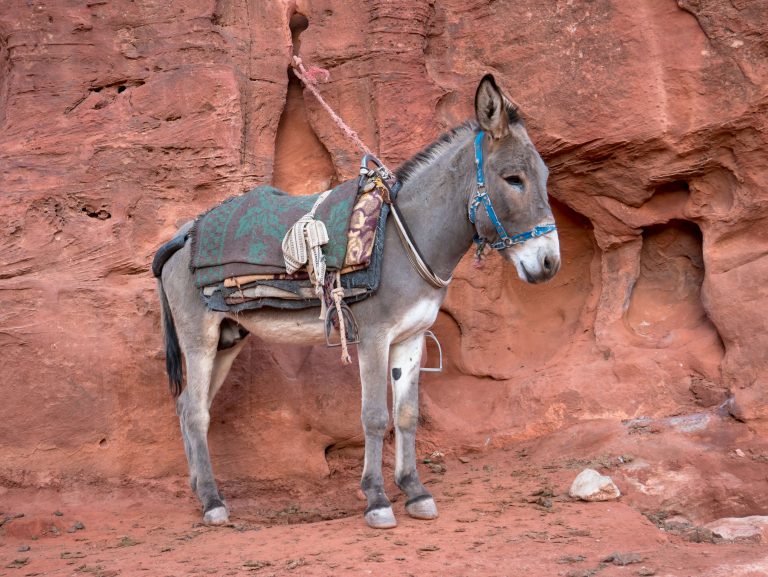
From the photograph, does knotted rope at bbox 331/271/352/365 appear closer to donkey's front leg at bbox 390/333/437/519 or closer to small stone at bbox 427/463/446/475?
donkey's front leg at bbox 390/333/437/519

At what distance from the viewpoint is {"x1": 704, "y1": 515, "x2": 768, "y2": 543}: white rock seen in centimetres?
460

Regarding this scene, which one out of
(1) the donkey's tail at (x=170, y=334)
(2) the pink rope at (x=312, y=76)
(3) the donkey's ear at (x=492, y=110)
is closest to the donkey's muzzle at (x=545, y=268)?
(3) the donkey's ear at (x=492, y=110)

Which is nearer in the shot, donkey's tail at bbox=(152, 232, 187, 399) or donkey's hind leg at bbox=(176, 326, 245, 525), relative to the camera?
donkey's hind leg at bbox=(176, 326, 245, 525)

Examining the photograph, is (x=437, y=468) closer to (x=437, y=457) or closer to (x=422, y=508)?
(x=437, y=457)

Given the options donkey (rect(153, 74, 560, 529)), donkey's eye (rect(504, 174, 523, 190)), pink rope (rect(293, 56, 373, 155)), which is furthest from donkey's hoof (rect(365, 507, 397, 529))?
pink rope (rect(293, 56, 373, 155))

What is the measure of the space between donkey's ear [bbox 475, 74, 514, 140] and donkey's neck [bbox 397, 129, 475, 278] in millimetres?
218

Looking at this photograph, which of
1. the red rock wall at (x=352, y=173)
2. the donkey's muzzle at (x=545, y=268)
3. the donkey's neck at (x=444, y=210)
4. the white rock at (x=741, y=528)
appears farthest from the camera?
the red rock wall at (x=352, y=173)

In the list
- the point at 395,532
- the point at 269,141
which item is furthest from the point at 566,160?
the point at 395,532

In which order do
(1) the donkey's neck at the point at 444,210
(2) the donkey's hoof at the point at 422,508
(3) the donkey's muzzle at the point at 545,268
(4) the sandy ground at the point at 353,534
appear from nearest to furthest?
(4) the sandy ground at the point at 353,534 < (3) the donkey's muzzle at the point at 545,268 < (2) the donkey's hoof at the point at 422,508 < (1) the donkey's neck at the point at 444,210

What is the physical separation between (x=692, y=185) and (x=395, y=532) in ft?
11.8

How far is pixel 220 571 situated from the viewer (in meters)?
4.36

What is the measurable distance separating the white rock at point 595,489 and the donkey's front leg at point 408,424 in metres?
0.87

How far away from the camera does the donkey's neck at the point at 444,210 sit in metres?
5.19

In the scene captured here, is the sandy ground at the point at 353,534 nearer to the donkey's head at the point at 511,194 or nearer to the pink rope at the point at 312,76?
the donkey's head at the point at 511,194
